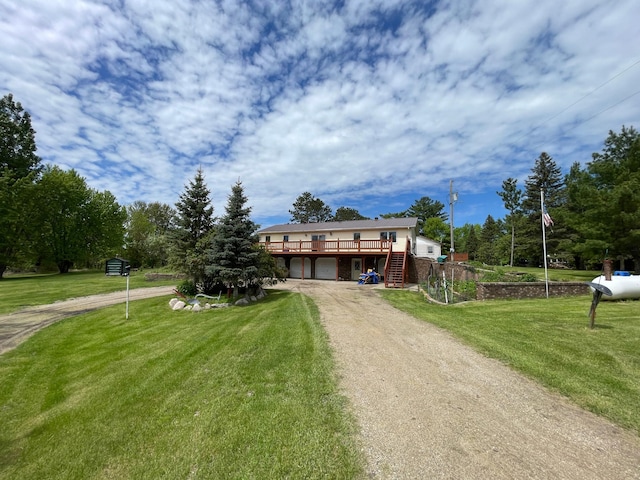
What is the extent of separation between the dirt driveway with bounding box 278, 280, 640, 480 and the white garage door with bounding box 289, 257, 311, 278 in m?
21.1

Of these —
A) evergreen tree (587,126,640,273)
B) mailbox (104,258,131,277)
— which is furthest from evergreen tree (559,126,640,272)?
mailbox (104,258,131,277)

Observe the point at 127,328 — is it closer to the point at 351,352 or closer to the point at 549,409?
the point at 351,352

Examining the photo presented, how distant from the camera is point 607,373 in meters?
4.65

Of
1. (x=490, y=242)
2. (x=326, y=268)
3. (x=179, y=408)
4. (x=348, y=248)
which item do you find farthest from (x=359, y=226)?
(x=490, y=242)

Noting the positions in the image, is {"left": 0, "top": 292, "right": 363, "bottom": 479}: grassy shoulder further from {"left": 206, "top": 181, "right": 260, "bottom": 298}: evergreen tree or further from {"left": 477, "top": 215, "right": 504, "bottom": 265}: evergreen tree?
{"left": 477, "top": 215, "right": 504, "bottom": 265}: evergreen tree

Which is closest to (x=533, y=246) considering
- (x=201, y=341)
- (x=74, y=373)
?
(x=201, y=341)

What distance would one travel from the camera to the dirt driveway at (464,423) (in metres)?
2.78

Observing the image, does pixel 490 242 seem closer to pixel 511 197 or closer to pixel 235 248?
pixel 511 197

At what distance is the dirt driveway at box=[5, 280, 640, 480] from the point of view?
2783mm

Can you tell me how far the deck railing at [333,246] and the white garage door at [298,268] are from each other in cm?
281

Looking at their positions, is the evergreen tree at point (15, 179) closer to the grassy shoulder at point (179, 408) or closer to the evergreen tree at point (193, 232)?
the evergreen tree at point (193, 232)

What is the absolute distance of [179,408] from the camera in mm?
4277

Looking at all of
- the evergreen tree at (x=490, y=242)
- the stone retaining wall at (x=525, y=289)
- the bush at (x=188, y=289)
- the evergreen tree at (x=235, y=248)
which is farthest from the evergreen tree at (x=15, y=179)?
the evergreen tree at (x=490, y=242)

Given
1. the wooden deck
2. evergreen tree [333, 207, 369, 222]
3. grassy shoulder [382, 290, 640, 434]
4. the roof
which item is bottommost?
grassy shoulder [382, 290, 640, 434]
